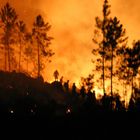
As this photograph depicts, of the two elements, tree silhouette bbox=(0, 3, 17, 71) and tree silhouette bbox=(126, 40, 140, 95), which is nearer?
tree silhouette bbox=(126, 40, 140, 95)

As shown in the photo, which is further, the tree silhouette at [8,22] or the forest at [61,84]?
the tree silhouette at [8,22]

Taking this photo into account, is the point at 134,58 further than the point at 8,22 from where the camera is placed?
No

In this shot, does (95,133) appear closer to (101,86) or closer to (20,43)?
(101,86)

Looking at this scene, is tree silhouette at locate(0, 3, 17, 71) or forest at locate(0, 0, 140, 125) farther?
tree silhouette at locate(0, 3, 17, 71)

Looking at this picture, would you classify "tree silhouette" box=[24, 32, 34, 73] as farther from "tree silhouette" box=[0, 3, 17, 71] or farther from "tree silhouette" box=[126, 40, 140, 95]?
"tree silhouette" box=[126, 40, 140, 95]

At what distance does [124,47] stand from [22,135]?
31.4 meters

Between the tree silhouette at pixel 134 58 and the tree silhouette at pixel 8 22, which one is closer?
the tree silhouette at pixel 134 58

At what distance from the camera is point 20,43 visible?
92562 mm

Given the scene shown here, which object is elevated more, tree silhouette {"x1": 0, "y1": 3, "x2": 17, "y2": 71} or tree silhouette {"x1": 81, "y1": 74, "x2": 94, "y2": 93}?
tree silhouette {"x1": 0, "y1": 3, "x2": 17, "y2": 71}

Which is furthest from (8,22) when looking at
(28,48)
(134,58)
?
(134,58)

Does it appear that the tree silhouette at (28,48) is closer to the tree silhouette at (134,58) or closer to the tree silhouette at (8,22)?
the tree silhouette at (8,22)

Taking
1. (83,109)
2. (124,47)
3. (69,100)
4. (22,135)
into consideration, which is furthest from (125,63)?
(22,135)

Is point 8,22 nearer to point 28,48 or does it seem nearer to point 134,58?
point 28,48

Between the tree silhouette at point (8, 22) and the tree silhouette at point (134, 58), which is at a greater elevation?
the tree silhouette at point (8, 22)
